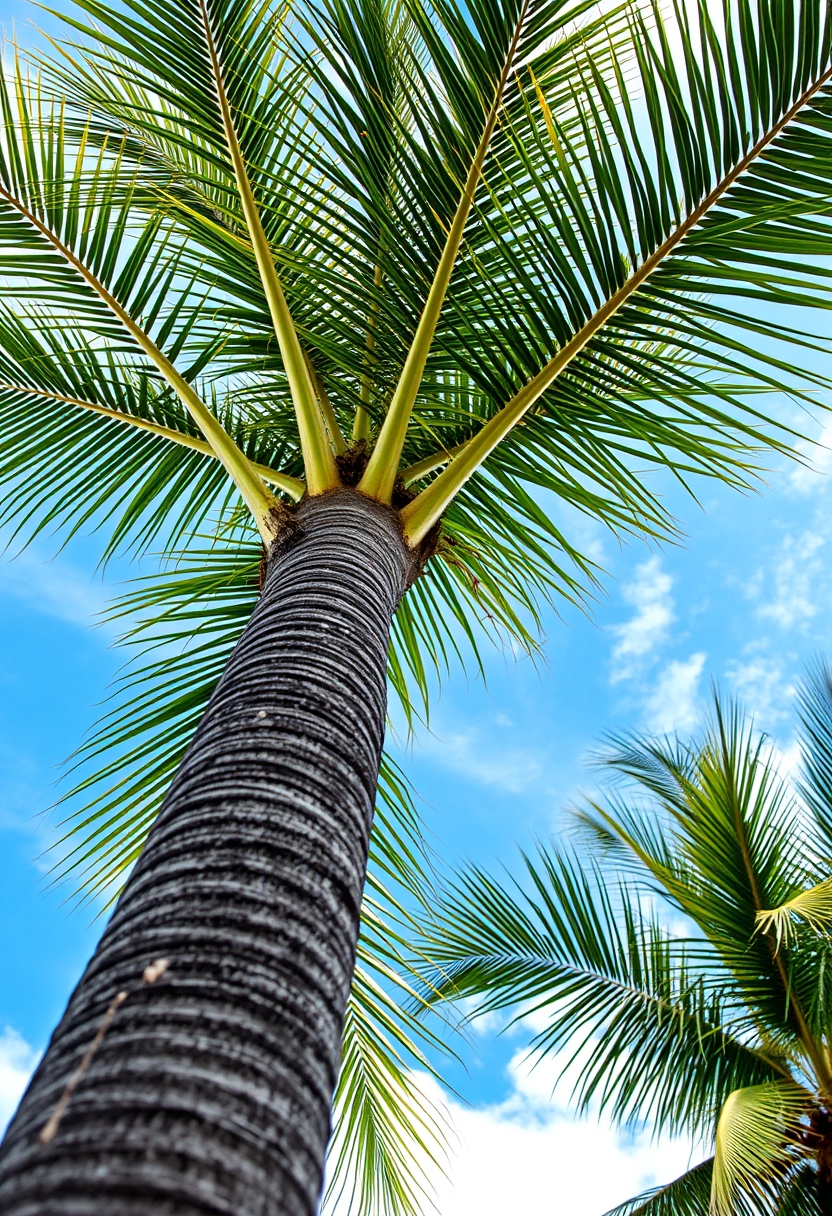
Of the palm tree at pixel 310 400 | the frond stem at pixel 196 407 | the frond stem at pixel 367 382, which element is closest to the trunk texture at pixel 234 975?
the palm tree at pixel 310 400

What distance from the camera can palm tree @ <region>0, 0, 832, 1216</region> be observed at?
0.88m

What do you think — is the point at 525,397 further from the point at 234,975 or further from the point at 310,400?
the point at 234,975

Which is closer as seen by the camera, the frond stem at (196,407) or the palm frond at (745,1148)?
the frond stem at (196,407)

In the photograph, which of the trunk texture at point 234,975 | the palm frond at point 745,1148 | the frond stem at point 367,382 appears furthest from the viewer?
the palm frond at point 745,1148

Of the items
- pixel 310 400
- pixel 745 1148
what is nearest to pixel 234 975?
pixel 310 400

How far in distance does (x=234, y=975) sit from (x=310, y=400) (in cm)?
175

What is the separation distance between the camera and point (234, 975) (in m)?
0.93

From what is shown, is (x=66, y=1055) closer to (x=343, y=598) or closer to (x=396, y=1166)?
(x=343, y=598)

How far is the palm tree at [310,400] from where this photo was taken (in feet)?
2.88

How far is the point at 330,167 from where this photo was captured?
255cm

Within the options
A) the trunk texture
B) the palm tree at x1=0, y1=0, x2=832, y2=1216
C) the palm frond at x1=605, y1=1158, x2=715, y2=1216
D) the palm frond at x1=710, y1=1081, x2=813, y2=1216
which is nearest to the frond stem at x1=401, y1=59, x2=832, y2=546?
the palm tree at x1=0, y1=0, x2=832, y2=1216

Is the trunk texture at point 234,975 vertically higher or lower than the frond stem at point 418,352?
lower

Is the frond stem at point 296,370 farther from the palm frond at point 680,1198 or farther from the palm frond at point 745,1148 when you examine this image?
the palm frond at point 680,1198

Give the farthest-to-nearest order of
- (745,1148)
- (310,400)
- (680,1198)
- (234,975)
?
(680,1198) → (745,1148) → (310,400) → (234,975)
